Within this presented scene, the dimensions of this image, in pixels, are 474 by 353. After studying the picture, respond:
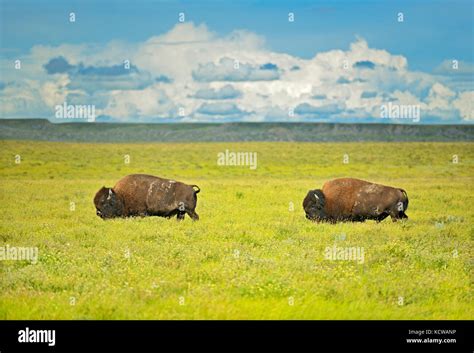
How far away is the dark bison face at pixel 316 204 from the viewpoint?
23.8m

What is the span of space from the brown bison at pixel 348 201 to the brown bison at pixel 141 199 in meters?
4.47

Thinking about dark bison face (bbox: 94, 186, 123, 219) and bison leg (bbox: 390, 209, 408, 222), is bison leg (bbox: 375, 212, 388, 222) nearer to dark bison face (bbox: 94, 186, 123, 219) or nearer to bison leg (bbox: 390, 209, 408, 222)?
bison leg (bbox: 390, 209, 408, 222)

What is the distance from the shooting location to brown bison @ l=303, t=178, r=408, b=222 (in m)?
23.8

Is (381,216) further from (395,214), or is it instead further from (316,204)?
(316,204)

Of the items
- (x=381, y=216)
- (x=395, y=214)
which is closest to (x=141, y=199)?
(x=381, y=216)

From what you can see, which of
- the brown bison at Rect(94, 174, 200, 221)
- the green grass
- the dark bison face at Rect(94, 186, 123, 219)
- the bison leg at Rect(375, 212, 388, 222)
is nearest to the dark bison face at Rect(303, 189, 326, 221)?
the green grass

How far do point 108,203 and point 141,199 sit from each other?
120cm

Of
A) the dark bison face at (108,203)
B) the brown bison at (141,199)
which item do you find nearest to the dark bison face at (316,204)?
the brown bison at (141,199)

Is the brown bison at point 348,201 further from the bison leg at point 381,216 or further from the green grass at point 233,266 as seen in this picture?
the green grass at point 233,266

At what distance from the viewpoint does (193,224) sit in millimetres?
23391

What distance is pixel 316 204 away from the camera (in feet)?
78.4
